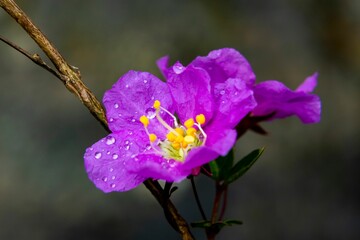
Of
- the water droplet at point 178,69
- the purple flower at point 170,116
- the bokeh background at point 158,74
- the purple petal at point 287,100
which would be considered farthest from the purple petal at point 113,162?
the bokeh background at point 158,74

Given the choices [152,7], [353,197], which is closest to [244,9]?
[152,7]

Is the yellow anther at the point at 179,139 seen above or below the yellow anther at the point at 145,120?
below

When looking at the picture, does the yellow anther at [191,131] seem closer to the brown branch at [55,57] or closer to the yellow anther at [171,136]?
the yellow anther at [171,136]

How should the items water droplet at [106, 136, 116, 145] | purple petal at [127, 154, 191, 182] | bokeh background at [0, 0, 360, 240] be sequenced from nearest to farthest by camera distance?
purple petal at [127, 154, 191, 182] → water droplet at [106, 136, 116, 145] → bokeh background at [0, 0, 360, 240]

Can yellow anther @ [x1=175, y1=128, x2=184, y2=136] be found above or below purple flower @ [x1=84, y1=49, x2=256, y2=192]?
below

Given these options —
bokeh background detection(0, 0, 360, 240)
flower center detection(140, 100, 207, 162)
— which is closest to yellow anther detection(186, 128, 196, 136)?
flower center detection(140, 100, 207, 162)

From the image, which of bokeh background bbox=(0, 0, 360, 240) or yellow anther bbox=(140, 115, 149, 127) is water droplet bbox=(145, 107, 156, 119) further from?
bokeh background bbox=(0, 0, 360, 240)

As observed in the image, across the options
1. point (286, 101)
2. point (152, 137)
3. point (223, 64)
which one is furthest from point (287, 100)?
point (152, 137)
